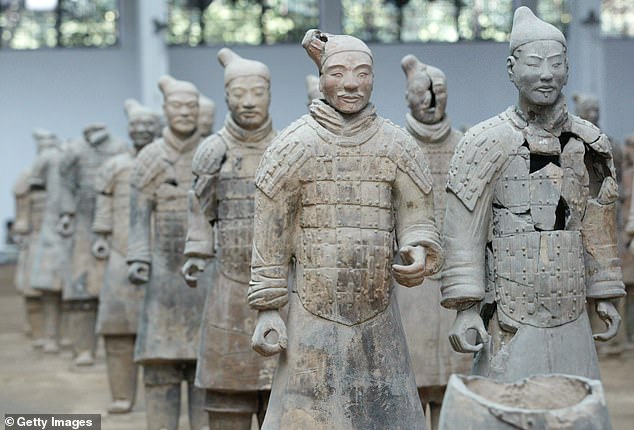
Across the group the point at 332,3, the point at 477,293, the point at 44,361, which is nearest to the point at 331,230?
the point at 477,293

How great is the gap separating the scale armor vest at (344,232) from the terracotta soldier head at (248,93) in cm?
171

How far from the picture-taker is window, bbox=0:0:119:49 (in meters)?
23.7

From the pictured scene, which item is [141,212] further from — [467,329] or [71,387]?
[71,387]

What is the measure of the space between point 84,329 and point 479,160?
298 inches

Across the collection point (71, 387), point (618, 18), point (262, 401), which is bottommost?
point (71, 387)

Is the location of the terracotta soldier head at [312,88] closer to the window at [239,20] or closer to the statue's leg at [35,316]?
the statue's leg at [35,316]

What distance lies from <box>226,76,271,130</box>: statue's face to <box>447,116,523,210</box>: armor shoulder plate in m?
1.73

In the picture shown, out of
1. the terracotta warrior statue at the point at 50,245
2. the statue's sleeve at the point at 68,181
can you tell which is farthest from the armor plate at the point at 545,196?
the terracotta warrior statue at the point at 50,245

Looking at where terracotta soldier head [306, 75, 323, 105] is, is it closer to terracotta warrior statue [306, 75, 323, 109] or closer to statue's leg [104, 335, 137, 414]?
terracotta warrior statue [306, 75, 323, 109]

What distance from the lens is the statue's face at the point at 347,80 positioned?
220 inches

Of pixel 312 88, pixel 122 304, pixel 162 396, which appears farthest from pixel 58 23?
pixel 162 396

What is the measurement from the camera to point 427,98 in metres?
7.98

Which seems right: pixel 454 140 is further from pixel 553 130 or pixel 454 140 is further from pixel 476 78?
pixel 553 130

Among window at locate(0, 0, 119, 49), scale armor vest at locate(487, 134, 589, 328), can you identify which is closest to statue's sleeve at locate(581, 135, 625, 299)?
scale armor vest at locate(487, 134, 589, 328)
